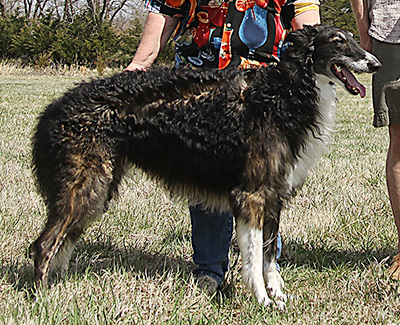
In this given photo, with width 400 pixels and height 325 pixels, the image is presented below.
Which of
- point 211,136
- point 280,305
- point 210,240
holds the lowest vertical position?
point 280,305

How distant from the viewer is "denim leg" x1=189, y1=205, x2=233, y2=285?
3727mm

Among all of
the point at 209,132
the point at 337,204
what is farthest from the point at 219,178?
the point at 337,204

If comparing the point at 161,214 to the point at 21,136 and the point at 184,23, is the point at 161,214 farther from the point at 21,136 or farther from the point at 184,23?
the point at 21,136

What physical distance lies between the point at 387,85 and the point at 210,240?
1.66m

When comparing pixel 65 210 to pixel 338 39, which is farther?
pixel 65 210

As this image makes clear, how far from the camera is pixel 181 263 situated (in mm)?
4027

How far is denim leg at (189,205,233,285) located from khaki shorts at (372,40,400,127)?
1.33 metres

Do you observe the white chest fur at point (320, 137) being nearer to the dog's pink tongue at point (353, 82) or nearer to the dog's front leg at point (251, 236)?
the dog's pink tongue at point (353, 82)

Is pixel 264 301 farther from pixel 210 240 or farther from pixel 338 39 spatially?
pixel 338 39

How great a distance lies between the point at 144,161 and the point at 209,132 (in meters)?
0.49

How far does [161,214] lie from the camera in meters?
4.87

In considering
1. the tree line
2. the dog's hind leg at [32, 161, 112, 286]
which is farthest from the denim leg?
the tree line

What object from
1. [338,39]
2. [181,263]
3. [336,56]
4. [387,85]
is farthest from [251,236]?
[387,85]

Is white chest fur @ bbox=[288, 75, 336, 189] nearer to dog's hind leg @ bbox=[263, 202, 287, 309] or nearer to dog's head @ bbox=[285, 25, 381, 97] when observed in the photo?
dog's head @ bbox=[285, 25, 381, 97]
